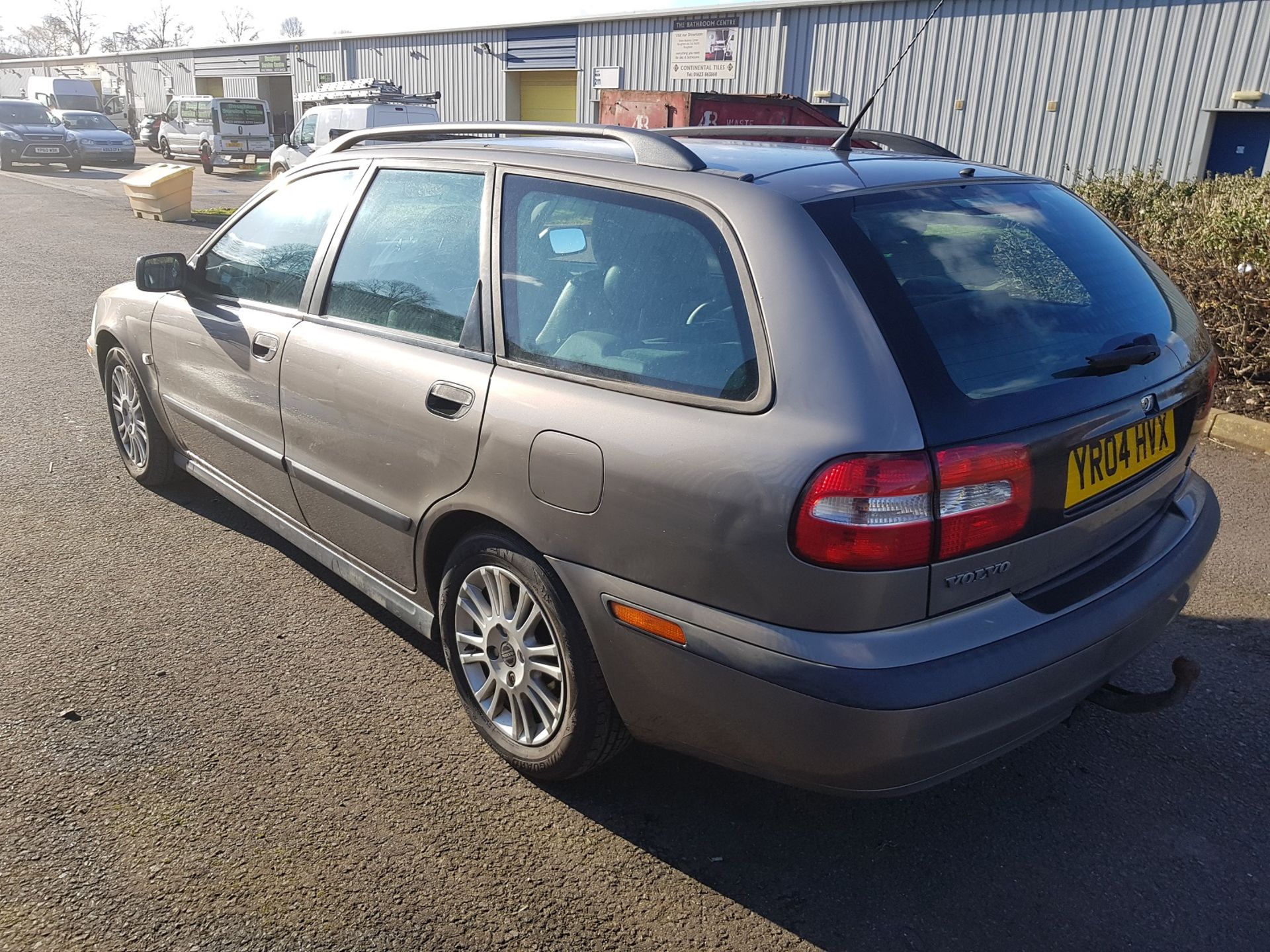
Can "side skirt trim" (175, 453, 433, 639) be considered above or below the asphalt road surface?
above

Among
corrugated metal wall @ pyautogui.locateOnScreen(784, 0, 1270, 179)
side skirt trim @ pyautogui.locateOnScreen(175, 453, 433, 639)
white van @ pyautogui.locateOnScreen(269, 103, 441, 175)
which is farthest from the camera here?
white van @ pyautogui.locateOnScreen(269, 103, 441, 175)

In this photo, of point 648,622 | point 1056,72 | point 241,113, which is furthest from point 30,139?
point 648,622

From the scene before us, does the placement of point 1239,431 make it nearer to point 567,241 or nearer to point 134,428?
point 567,241

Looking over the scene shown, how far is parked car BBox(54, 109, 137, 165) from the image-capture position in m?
28.0

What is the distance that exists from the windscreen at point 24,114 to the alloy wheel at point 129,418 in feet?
92.5

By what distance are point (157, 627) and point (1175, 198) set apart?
297 inches

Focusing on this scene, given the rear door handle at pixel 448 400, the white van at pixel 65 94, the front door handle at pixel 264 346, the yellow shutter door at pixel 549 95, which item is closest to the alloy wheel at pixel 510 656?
the rear door handle at pixel 448 400

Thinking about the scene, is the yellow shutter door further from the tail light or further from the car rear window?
the tail light

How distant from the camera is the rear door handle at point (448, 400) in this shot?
8.86ft

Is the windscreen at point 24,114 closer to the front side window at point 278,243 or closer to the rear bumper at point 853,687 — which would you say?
the front side window at point 278,243

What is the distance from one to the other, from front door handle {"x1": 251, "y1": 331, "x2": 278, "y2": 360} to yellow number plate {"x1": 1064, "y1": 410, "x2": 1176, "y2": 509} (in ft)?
8.56

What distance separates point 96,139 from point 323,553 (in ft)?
99.1

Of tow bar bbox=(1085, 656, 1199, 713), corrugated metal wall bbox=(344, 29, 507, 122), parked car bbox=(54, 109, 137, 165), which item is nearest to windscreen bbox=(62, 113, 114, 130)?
parked car bbox=(54, 109, 137, 165)

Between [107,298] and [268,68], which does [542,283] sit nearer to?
[107,298]
